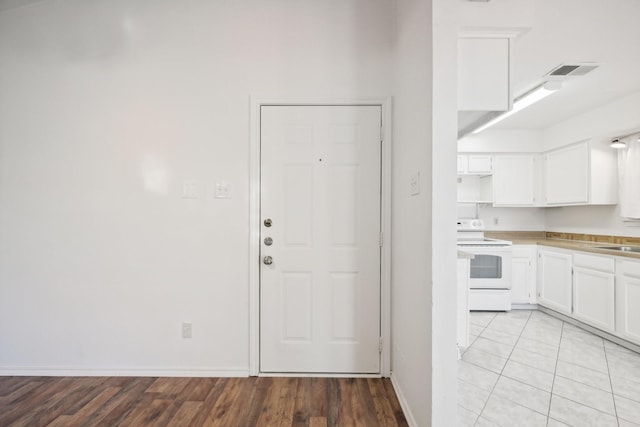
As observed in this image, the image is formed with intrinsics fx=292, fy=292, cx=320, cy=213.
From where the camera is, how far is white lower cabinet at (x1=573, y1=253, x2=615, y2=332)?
9.30ft

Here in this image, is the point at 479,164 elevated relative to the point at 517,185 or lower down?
elevated

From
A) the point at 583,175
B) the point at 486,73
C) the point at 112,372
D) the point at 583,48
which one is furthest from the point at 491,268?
the point at 112,372

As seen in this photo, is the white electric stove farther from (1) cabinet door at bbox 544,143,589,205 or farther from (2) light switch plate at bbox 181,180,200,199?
(2) light switch plate at bbox 181,180,200,199

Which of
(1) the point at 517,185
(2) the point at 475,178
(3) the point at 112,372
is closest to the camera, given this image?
(3) the point at 112,372

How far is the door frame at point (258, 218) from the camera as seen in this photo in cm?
215

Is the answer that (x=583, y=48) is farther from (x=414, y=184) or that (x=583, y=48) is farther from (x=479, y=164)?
(x=414, y=184)

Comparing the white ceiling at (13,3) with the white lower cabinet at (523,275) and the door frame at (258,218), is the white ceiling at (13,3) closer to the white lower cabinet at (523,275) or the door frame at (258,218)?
the door frame at (258,218)

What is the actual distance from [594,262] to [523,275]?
899 mm

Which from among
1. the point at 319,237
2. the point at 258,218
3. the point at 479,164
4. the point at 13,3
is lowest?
the point at 319,237

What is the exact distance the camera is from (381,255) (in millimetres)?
2174

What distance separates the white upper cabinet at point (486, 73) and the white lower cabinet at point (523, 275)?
3.00 meters

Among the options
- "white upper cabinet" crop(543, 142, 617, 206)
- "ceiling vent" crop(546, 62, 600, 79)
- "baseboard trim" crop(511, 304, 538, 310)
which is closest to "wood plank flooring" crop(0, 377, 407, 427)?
"baseboard trim" crop(511, 304, 538, 310)

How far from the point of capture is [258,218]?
2.20 m

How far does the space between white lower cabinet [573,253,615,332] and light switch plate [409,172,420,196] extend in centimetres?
261
